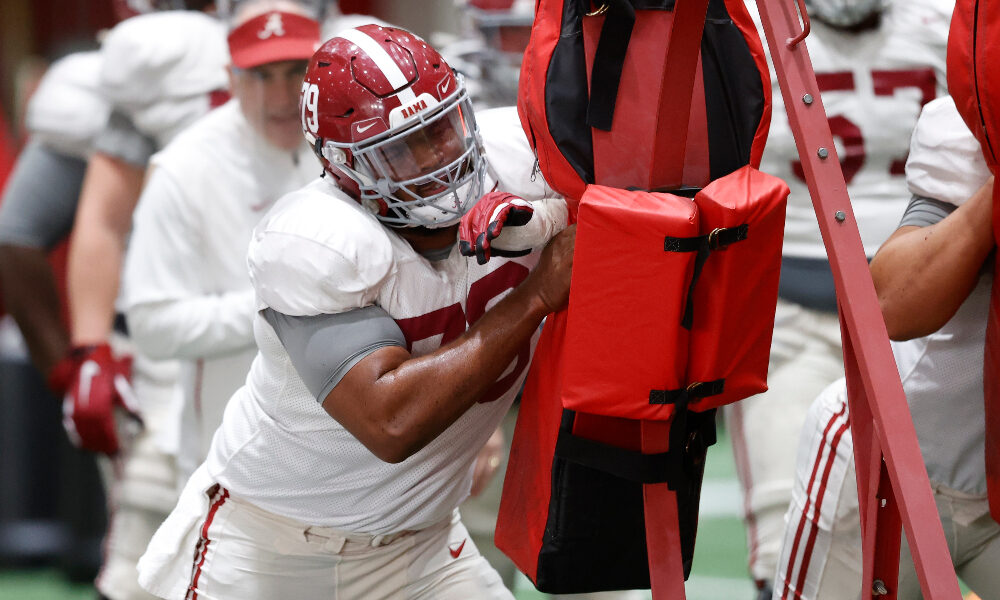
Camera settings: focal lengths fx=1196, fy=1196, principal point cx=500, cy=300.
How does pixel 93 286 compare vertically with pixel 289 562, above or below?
below

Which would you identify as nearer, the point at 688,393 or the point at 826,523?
the point at 688,393

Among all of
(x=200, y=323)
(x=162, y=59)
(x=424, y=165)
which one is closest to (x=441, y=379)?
(x=424, y=165)

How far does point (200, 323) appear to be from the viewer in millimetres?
3057

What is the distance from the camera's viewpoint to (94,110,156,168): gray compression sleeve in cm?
347

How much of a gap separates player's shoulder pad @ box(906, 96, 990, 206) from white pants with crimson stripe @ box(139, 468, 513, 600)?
3.06 feet

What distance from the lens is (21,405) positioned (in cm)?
375

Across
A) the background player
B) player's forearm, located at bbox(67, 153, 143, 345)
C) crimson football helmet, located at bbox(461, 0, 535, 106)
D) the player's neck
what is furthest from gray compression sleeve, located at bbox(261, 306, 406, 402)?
player's forearm, located at bbox(67, 153, 143, 345)

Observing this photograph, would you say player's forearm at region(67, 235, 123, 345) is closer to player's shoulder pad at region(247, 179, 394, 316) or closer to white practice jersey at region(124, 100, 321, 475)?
white practice jersey at region(124, 100, 321, 475)

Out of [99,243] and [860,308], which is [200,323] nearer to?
[99,243]

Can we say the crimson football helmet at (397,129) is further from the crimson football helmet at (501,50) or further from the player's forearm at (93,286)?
the player's forearm at (93,286)

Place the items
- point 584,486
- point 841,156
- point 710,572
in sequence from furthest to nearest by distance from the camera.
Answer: point 710,572, point 841,156, point 584,486

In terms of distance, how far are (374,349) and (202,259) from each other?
1.59 m

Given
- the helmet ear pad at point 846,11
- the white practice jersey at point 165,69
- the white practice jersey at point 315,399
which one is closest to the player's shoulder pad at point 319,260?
the white practice jersey at point 315,399

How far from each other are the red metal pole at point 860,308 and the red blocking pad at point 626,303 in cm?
15
